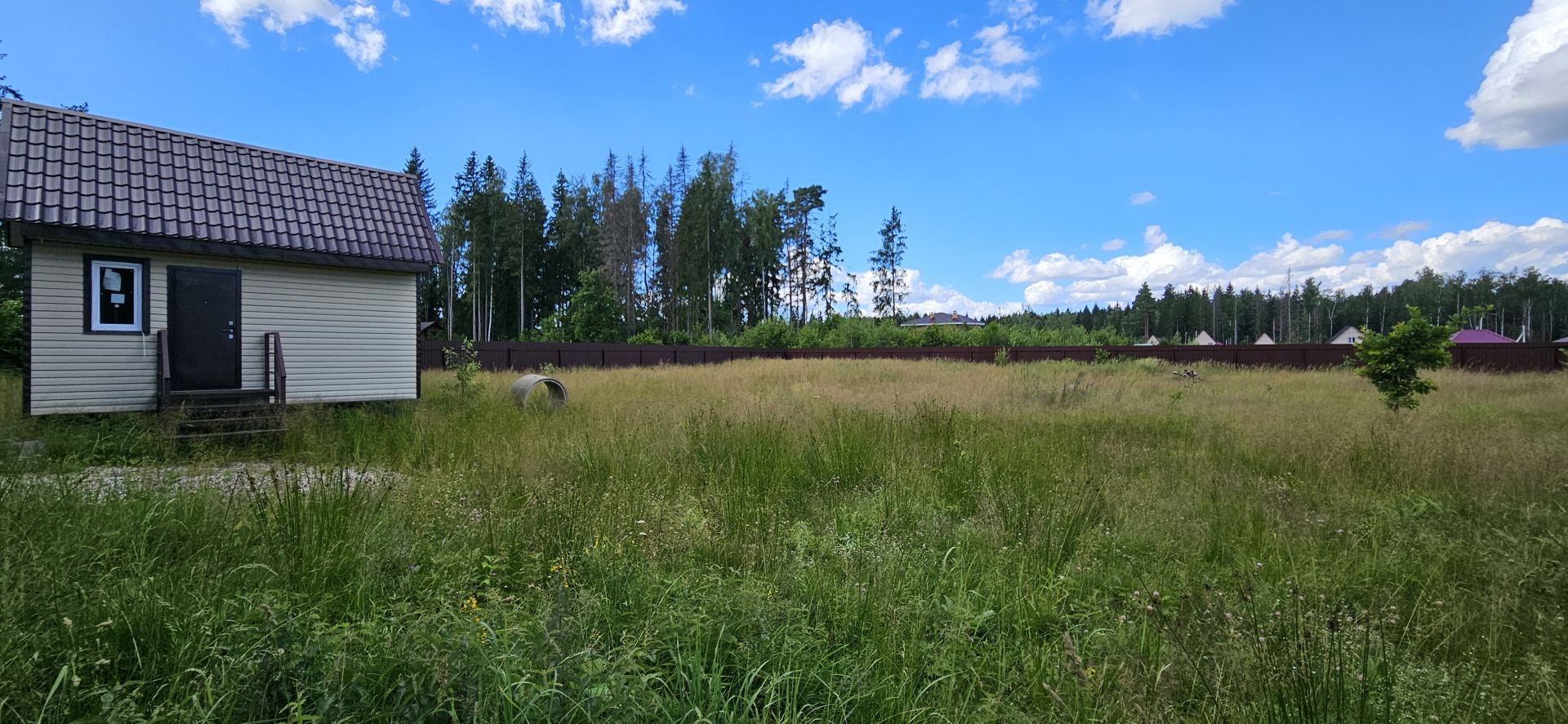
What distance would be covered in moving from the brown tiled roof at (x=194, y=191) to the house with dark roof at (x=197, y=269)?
22 millimetres

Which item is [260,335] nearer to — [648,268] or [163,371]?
[163,371]

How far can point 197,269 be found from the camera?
957 cm

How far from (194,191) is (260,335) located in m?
2.29

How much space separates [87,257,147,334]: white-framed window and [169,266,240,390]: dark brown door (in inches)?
12.8

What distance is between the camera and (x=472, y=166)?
52156 mm

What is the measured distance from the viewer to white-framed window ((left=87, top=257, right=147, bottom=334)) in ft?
29.1

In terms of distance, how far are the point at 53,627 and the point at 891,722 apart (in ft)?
9.51

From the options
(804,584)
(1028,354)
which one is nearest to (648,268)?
(1028,354)

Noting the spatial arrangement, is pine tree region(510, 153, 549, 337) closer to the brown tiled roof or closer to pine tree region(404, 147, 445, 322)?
pine tree region(404, 147, 445, 322)

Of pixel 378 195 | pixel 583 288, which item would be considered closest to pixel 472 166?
pixel 583 288

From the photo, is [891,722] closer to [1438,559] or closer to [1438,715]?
[1438,715]

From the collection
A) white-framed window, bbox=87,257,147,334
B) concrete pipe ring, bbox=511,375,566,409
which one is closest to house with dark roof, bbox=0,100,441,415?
white-framed window, bbox=87,257,147,334

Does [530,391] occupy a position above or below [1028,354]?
below

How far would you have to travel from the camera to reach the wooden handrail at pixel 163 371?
8836mm
